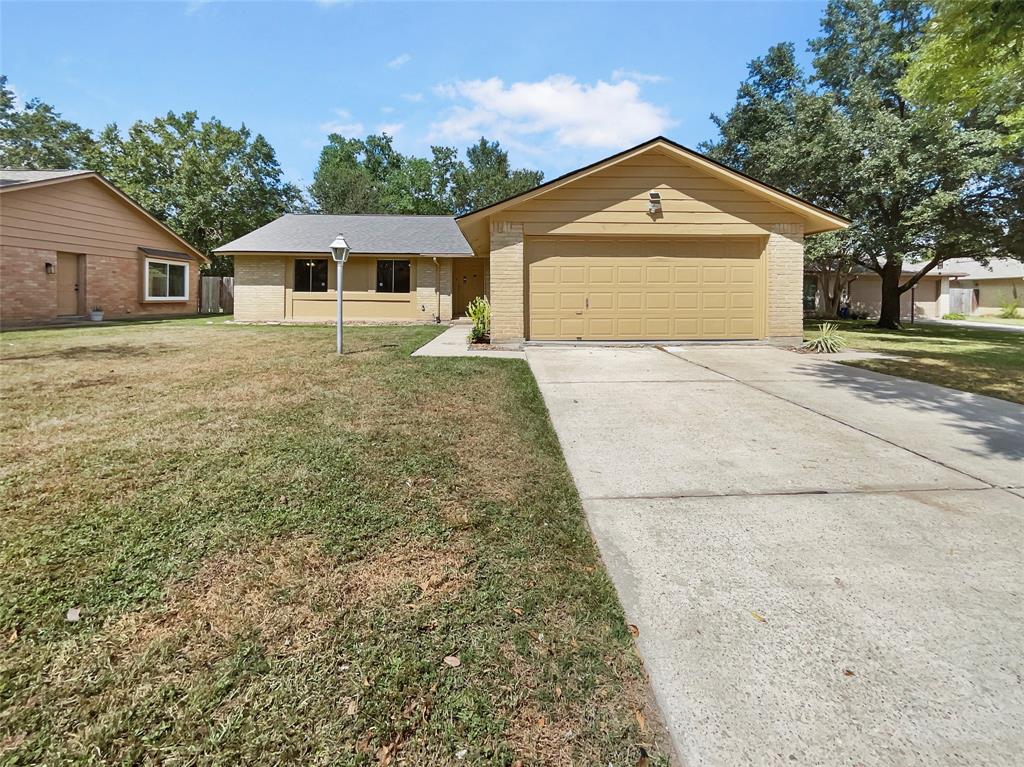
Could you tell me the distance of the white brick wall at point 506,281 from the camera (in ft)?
36.7

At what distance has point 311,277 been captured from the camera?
19.9 meters

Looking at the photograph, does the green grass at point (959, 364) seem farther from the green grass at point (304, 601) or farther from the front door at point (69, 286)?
the front door at point (69, 286)

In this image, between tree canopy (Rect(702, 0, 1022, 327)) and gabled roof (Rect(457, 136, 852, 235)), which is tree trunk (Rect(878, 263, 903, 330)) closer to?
tree canopy (Rect(702, 0, 1022, 327))

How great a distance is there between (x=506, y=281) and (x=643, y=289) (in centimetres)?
313

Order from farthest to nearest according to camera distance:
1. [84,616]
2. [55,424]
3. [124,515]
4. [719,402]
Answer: [719,402]
[55,424]
[124,515]
[84,616]

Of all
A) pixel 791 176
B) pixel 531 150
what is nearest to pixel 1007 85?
pixel 791 176

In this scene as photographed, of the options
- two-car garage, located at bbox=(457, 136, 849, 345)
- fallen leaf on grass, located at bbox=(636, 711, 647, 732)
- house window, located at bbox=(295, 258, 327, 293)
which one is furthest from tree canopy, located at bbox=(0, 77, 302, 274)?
fallen leaf on grass, located at bbox=(636, 711, 647, 732)

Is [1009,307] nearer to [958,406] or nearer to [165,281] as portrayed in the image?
[958,406]

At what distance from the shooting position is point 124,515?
297 centimetres

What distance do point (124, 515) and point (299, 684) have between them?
195 centimetres

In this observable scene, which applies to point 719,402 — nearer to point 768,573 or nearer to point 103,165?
point 768,573

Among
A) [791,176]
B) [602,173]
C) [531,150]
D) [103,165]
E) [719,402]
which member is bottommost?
[719,402]

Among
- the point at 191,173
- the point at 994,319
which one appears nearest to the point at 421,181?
the point at 191,173

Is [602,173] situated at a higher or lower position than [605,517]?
higher
